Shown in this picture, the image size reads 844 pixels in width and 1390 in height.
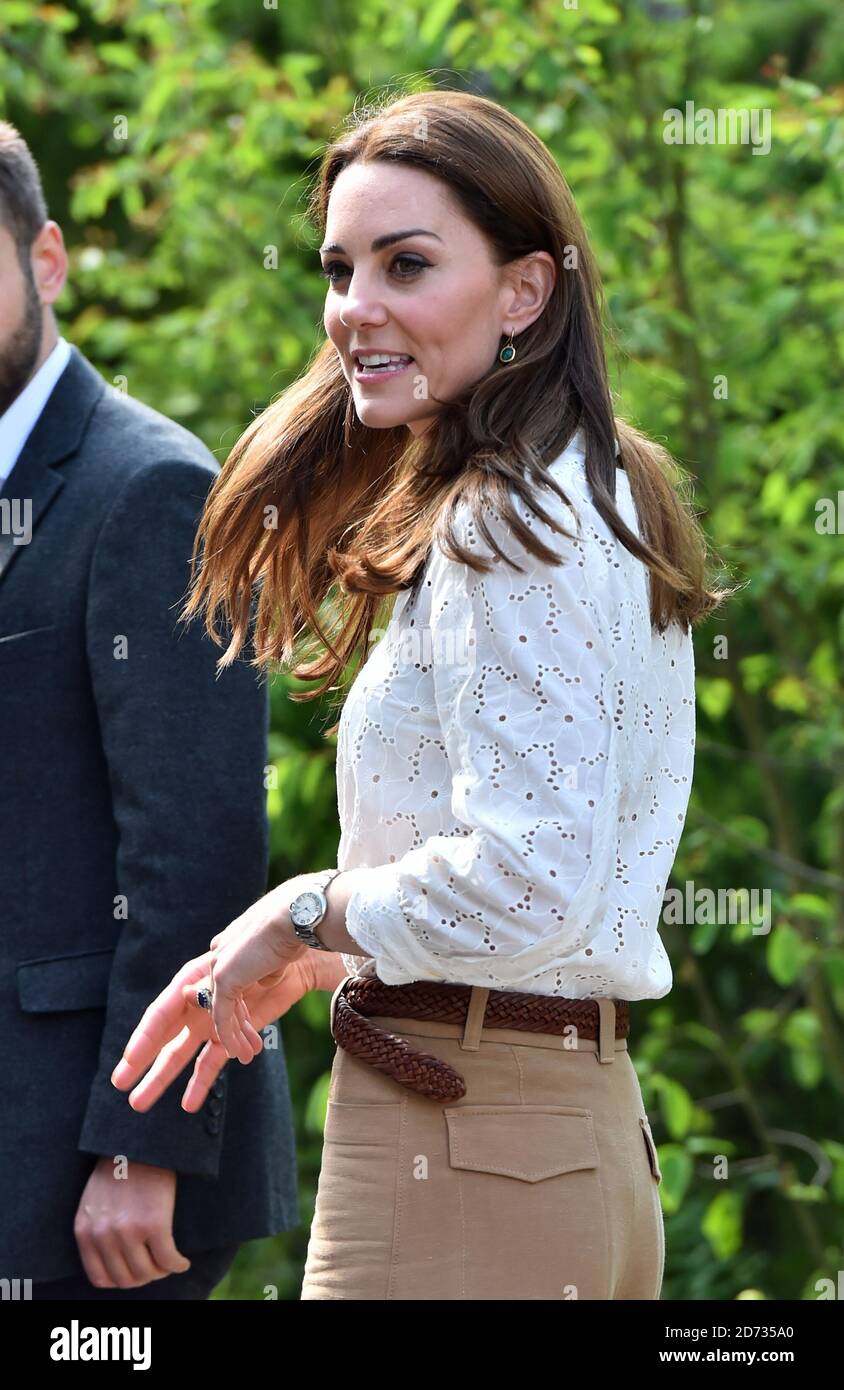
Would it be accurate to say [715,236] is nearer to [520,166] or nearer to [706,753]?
[706,753]

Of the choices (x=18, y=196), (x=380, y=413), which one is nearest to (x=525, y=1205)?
(x=380, y=413)

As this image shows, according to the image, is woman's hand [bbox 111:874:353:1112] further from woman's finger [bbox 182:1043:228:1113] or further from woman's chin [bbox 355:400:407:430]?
woman's chin [bbox 355:400:407:430]

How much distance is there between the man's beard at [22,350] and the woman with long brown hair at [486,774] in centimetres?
75

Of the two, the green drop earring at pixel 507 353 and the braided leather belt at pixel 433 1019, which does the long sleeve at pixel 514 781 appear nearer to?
the braided leather belt at pixel 433 1019

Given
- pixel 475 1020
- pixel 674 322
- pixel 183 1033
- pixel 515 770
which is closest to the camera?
pixel 515 770

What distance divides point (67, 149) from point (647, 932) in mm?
4534

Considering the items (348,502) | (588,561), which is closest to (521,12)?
(348,502)

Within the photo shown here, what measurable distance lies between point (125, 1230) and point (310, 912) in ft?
2.57

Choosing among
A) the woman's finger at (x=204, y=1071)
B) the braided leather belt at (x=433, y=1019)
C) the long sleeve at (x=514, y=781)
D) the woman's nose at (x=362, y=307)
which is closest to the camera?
the long sleeve at (x=514, y=781)

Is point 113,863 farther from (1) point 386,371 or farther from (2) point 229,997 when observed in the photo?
(1) point 386,371

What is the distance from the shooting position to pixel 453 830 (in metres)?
1.68

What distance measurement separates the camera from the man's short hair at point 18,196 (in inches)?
99.3

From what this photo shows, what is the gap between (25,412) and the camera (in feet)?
8.27

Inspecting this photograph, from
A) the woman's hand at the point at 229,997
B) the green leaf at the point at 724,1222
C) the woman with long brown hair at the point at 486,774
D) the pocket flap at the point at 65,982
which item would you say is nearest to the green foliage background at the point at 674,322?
the green leaf at the point at 724,1222
